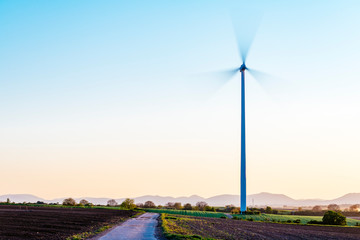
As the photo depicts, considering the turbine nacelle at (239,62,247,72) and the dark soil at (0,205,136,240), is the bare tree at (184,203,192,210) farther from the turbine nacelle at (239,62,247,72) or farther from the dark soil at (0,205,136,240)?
the dark soil at (0,205,136,240)

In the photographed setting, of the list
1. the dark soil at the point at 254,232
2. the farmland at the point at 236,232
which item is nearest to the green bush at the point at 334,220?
the dark soil at the point at 254,232

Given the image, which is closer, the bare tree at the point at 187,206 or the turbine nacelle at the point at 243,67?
the turbine nacelle at the point at 243,67

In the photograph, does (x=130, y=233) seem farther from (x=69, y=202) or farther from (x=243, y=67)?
(x=69, y=202)

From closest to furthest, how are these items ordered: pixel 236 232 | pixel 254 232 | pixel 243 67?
pixel 236 232, pixel 254 232, pixel 243 67

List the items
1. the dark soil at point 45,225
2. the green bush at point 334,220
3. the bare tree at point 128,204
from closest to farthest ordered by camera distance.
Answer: the dark soil at point 45,225 → the green bush at point 334,220 → the bare tree at point 128,204

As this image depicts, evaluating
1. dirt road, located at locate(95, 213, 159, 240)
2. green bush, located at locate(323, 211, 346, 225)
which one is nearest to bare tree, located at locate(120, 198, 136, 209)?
green bush, located at locate(323, 211, 346, 225)

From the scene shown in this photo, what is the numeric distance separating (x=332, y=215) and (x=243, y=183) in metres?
22.8

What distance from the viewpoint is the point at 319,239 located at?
41.6m

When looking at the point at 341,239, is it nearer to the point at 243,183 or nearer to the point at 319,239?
the point at 319,239

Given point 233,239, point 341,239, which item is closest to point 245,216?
point 341,239

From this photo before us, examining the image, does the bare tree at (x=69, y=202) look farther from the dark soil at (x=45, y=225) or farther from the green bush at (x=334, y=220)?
the green bush at (x=334, y=220)

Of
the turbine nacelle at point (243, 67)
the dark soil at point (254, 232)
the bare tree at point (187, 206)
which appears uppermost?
the turbine nacelle at point (243, 67)

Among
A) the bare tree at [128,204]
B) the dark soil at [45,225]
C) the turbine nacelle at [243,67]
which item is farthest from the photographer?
A: the bare tree at [128,204]

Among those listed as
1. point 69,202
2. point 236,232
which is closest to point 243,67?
point 236,232
